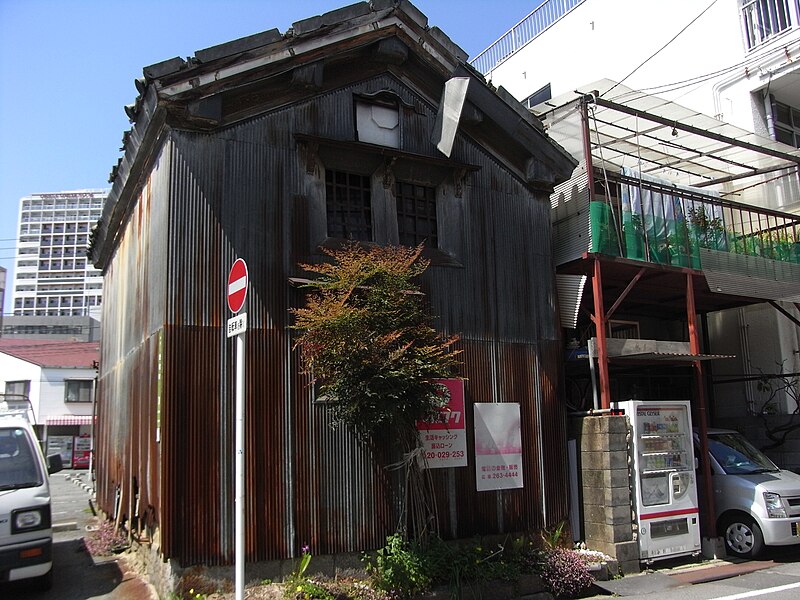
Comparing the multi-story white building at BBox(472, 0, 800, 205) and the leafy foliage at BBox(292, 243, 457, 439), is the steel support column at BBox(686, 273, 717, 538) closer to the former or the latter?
the multi-story white building at BBox(472, 0, 800, 205)

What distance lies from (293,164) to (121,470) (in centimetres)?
609

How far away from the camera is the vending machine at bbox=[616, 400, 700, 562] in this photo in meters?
10.5

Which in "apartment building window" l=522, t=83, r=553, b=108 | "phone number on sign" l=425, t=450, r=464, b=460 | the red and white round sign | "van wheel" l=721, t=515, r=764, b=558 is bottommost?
"van wheel" l=721, t=515, r=764, b=558

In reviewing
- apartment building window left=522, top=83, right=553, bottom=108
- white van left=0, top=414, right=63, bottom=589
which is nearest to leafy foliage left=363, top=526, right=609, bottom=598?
white van left=0, top=414, right=63, bottom=589

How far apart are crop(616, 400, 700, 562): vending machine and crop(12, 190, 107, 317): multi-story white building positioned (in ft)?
400

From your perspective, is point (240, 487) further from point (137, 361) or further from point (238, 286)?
point (137, 361)

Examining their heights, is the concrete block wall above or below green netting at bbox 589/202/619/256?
below

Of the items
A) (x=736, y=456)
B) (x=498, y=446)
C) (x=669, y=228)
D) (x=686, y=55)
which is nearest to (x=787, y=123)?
(x=686, y=55)

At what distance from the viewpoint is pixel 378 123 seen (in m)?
10.4

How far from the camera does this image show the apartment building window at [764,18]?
1702 cm

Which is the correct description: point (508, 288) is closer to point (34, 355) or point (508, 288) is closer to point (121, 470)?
point (121, 470)

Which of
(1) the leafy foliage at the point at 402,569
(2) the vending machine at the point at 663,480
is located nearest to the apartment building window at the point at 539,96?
(2) the vending machine at the point at 663,480

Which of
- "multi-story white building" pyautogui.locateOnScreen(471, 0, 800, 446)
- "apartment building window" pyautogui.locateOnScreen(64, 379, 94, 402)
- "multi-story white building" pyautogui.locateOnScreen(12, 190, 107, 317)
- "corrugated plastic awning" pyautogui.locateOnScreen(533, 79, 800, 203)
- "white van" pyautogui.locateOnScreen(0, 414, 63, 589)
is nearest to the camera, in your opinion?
"white van" pyautogui.locateOnScreen(0, 414, 63, 589)

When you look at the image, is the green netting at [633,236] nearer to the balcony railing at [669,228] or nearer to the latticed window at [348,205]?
the balcony railing at [669,228]
